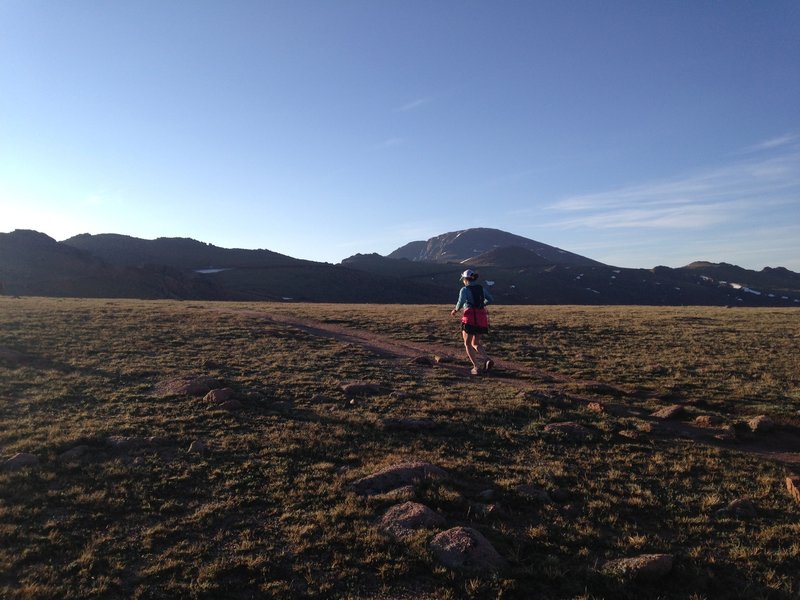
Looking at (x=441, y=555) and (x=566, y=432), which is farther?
(x=566, y=432)

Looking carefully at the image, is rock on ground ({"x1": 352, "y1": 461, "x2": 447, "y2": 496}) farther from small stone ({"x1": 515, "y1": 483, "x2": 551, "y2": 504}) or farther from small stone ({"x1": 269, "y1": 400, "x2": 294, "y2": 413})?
small stone ({"x1": 269, "y1": 400, "x2": 294, "y2": 413})

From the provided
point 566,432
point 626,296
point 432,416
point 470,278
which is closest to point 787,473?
point 566,432

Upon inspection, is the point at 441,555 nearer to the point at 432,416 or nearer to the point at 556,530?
the point at 556,530

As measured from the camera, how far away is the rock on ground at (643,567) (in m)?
5.45

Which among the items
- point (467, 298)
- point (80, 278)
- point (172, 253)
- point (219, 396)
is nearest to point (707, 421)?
point (467, 298)

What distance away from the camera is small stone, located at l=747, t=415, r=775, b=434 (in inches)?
435

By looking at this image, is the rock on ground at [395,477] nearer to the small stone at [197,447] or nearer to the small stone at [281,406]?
the small stone at [197,447]

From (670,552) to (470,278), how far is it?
35.7ft

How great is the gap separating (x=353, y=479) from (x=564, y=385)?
Result: 9.71 m

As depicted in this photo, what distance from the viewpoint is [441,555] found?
5789mm

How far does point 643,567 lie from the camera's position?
5484mm

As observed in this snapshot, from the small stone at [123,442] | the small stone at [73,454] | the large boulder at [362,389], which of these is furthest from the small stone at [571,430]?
the small stone at [73,454]

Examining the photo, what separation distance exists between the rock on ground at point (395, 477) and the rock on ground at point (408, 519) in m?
0.81

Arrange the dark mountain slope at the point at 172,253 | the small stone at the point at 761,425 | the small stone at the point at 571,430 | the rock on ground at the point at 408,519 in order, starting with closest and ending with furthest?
the rock on ground at the point at 408,519 < the small stone at the point at 571,430 < the small stone at the point at 761,425 < the dark mountain slope at the point at 172,253
